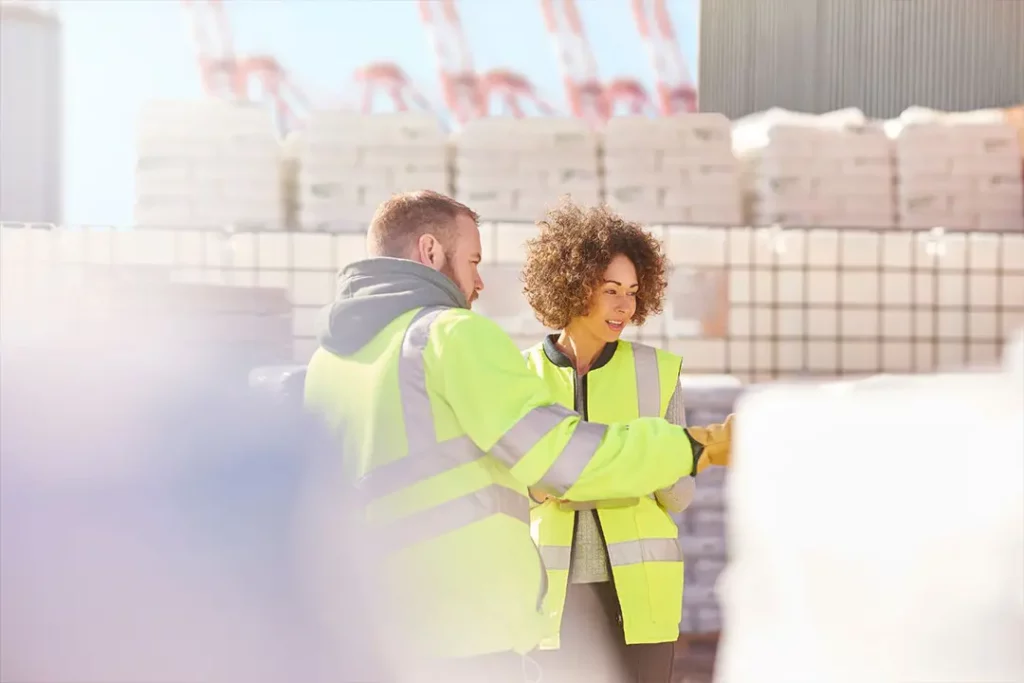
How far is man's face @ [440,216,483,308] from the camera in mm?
1389

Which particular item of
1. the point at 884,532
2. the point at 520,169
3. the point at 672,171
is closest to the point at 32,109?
the point at 520,169

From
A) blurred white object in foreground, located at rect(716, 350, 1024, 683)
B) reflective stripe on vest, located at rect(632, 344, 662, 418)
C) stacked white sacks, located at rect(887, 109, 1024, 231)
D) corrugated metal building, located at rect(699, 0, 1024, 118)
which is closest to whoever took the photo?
blurred white object in foreground, located at rect(716, 350, 1024, 683)

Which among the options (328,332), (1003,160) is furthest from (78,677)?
(1003,160)

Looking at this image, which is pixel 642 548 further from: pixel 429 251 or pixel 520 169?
pixel 520 169

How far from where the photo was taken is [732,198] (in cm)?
384

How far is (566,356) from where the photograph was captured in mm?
1988

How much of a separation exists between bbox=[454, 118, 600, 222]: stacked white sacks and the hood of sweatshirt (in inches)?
98.6

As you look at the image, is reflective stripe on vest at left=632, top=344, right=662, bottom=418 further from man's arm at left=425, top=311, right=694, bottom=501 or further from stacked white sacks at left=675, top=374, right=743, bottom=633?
stacked white sacks at left=675, top=374, right=743, bottom=633

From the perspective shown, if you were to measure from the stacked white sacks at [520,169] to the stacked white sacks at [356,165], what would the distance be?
0.45ft

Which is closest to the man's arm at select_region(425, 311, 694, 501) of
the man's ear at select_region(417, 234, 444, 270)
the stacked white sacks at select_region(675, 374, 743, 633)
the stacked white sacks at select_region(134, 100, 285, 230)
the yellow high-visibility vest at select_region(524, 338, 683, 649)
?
the man's ear at select_region(417, 234, 444, 270)

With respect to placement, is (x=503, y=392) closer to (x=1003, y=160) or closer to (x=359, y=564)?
(x=359, y=564)

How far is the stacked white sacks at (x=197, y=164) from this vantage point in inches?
145

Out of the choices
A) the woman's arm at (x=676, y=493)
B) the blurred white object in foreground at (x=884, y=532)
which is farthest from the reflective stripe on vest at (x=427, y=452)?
the woman's arm at (x=676, y=493)

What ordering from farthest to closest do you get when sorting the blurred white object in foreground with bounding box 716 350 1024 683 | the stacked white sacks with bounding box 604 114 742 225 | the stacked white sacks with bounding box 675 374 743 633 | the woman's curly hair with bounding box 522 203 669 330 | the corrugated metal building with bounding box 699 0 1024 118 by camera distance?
the corrugated metal building with bounding box 699 0 1024 118 < the stacked white sacks with bounding box 604 114 742 225 < the stacked white sacks with bounding box 675 374 743 633 < the woman's curly hair with bounding box 522 203 669 330 < the blurred white object in foreground with bounding box 716 350 1024 683
